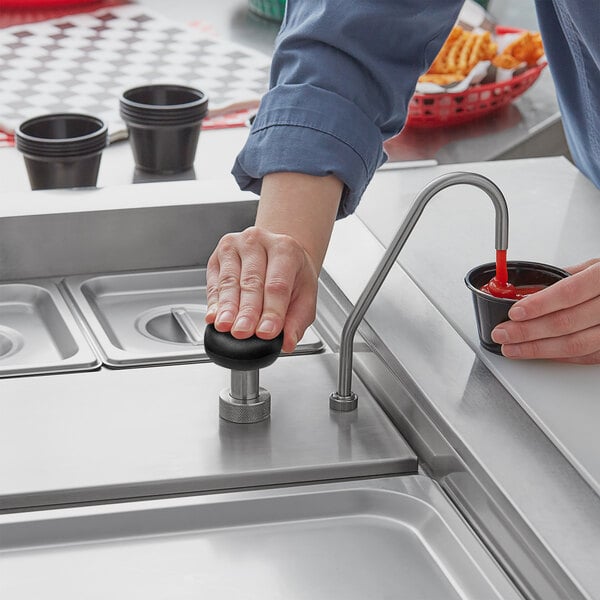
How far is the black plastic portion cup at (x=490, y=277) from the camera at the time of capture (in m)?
1.18

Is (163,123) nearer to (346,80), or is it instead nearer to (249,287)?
(346,80)

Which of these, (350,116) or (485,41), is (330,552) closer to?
(350,116)

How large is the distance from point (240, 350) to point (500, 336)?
0.26 metres

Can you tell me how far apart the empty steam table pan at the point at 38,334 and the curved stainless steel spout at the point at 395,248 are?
31 centimetres

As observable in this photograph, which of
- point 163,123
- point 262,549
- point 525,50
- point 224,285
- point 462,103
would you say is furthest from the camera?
point 525,50

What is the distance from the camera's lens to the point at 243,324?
3.74ft

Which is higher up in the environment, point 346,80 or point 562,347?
point 346,80

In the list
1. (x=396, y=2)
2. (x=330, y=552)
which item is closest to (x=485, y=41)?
(x=396, y=2)

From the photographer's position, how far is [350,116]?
1.37 m

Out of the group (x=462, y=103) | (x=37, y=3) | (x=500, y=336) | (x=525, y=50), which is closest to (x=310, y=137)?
(x=500, y=336)

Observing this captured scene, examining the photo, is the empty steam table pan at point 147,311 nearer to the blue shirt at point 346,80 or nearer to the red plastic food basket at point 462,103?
the blue shirt at point 346,80

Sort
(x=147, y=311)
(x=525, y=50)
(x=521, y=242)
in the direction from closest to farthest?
1. (x=521, y=242)
2. (x=147, y=311)
3. (x=525, y=50)

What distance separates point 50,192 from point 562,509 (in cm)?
92

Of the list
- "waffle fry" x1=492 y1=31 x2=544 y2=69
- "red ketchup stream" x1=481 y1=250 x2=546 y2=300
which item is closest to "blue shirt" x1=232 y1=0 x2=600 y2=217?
"red ketchup stream" x1=481 y1=250 x2=546 y2=300
